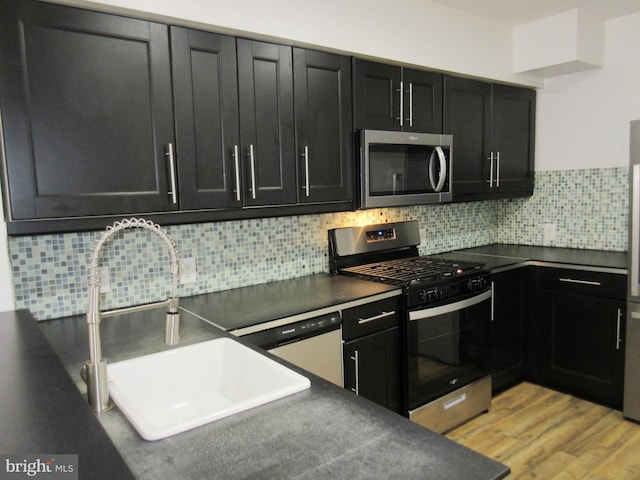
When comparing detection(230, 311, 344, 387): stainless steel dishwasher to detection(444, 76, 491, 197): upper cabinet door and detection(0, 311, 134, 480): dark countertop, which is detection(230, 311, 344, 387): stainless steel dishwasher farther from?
detection(444, 76, 491, 197): upper cabinet door

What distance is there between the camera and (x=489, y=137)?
3262 millimetres

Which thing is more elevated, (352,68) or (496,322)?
(352,68)

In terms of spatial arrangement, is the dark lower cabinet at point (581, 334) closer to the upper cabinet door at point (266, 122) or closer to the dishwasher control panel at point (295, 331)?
the dishwasher control panel at point (295, 331)

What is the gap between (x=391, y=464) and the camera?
0.89 metres

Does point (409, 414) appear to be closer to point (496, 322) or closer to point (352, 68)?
point (496, 322)

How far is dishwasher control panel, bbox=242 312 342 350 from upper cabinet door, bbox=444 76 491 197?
144 centimetres

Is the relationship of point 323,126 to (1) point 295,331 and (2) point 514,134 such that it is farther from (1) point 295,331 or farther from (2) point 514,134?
(2) point 514,134

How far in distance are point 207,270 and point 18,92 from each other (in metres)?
1.14

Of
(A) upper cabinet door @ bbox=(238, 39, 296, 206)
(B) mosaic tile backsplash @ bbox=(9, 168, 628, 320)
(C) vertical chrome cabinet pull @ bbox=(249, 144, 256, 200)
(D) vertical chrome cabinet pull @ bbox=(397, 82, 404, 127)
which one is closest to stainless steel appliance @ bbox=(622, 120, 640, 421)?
(B) mosaic tile backsplash @ bbox=(9, 168, 628, 320)

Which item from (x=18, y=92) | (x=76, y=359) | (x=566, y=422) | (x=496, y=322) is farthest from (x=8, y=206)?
(x=566, y=422)

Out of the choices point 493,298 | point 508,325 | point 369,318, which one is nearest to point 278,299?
point 369,318

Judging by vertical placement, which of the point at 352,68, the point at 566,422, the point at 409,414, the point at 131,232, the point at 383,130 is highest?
the point at 352,68

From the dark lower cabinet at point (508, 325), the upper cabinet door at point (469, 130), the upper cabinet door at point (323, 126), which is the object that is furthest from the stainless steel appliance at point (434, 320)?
the upper cabinet door at point (469, 130)

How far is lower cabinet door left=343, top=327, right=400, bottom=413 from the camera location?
7.24 ft
